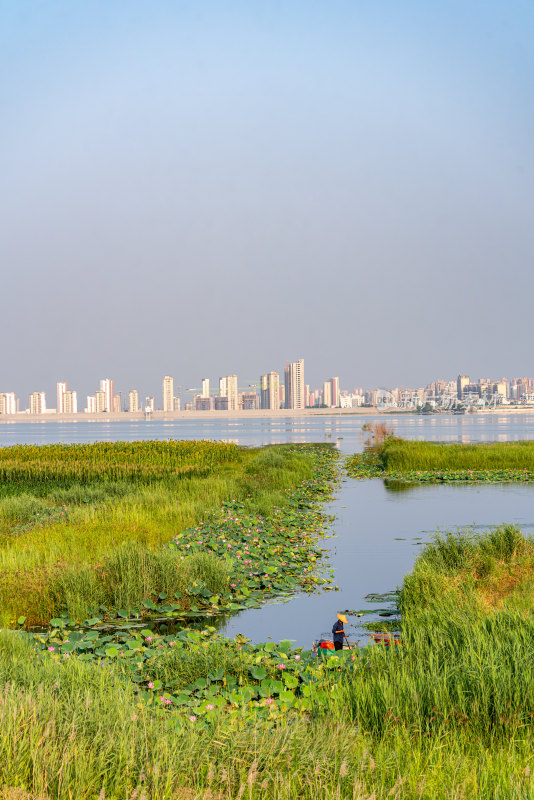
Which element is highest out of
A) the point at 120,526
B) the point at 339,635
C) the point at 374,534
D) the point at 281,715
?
the point at 281,715

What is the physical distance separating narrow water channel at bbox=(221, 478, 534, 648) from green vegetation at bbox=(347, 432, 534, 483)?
193 centimetres

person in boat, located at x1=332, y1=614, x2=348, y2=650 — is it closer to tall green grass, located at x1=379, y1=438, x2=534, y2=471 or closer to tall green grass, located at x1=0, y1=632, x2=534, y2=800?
tall green grass, located at x1=0, y1=632, x2=534, y2=800

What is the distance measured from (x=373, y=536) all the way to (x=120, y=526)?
22.1 feet

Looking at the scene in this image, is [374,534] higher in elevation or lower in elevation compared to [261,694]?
lower

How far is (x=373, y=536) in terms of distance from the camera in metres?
17.5

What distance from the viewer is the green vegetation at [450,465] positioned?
30.2 metres

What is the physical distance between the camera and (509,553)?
1148cm

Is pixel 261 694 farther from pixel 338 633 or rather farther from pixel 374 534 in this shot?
pixel 374 534

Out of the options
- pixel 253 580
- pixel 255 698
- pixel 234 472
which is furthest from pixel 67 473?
pixel 255 698

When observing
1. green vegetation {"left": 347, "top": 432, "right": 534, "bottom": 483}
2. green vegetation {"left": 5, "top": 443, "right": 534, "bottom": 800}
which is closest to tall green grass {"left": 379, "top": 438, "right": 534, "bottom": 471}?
green vegetation {"left": 347, "top": 432, "right": 534, "bottom": 483}

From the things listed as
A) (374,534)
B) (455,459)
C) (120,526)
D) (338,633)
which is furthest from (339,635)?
(455,459)

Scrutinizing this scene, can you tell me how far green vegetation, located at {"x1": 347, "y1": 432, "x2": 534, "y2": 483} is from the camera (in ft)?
99.2

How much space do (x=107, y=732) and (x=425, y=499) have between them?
21599 millimetres

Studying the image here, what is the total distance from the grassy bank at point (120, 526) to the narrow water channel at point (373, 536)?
3.80 ft
